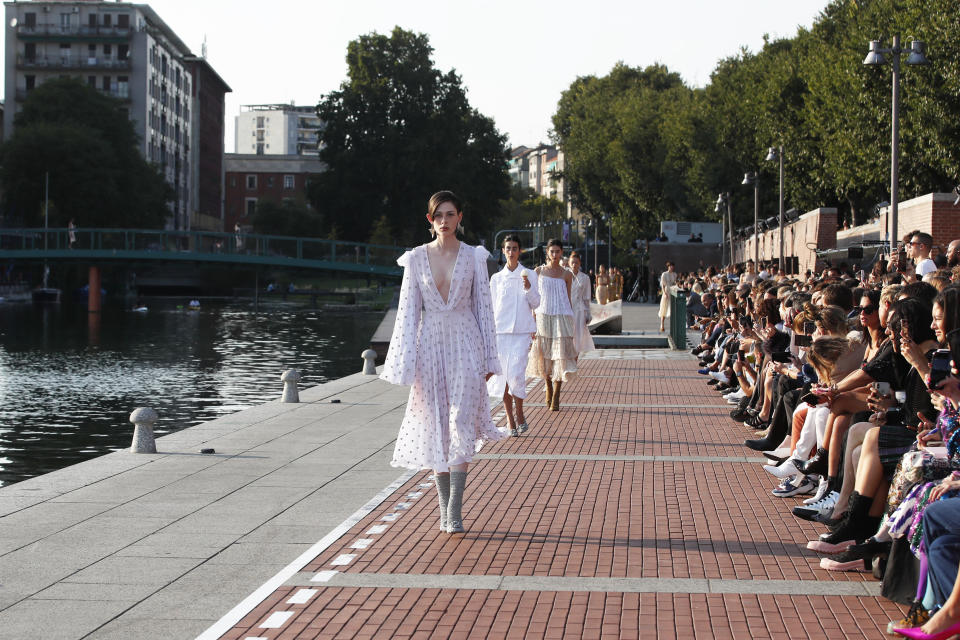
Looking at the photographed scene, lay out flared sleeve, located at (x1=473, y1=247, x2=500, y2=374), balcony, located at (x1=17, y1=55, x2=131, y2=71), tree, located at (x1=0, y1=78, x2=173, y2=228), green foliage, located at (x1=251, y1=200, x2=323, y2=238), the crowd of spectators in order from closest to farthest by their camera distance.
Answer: the crowd of spectators < flared sleeve, located at (x1=473, y1=247, x2=500, y2=374) < tree, located at (x1=0, y1=78, x2=173, y2=228) < balcony, located at (x1=17, y1=55, x2=131, y2=71) < green foliage, located at (x1=251, y1=200, x2=323, y2=238)

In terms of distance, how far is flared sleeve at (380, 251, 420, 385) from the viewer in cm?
747

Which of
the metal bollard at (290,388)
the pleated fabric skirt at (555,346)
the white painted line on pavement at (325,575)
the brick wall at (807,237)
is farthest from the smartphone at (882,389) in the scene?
the brick wall at (807,237)

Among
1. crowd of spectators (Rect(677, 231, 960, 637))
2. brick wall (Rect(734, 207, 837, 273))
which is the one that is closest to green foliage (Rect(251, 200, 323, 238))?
brick wall (Rect(734, 207, 837, 273))

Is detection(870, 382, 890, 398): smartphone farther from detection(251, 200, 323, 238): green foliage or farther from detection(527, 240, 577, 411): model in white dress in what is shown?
detection(251, 200, 323, 238): green foliage

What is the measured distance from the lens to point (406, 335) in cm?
750

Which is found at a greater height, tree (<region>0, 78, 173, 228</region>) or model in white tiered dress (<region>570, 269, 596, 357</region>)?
tree (<region>0, 78, 173, 228</region>)

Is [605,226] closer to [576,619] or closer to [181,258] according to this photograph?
[181,258]

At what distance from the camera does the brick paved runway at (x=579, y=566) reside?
5.54m

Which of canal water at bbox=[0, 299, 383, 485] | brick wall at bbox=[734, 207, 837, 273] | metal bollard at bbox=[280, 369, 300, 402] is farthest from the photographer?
brick wall at bbox=[734, 207, 837, 273]

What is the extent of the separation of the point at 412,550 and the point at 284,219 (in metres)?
108

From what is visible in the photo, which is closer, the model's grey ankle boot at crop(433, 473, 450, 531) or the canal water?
the model's grey ankle boot at crop(433, 473, 450, 531)

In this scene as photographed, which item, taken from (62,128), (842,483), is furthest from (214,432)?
(62,128)

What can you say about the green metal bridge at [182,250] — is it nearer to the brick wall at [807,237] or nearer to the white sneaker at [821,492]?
the brick wall at [807,237]

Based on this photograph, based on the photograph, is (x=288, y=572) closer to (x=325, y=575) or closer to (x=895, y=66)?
(x=325, y=575)
